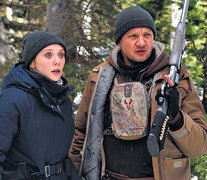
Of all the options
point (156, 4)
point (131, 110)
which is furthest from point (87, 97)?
point (156, 4)

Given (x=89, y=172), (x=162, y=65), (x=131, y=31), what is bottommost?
(x=89, y=172)

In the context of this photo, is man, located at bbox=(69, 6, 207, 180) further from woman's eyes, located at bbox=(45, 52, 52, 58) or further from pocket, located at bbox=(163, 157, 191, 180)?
woman's eyes, located at bbox=(45, 52, 52, 58)

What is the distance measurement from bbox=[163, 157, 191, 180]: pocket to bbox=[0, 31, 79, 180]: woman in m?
0.93

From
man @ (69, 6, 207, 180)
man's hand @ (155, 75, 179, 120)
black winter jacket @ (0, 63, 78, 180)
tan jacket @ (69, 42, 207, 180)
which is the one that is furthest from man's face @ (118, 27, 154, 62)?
black winter jacket @ (0, 63, 78, 180)

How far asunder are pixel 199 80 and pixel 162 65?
208 centimetres

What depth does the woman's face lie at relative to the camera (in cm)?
282

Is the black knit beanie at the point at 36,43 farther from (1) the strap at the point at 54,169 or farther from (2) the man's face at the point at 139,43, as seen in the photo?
(1) the strap at the point at 54,169

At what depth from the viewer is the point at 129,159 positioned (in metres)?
2.91

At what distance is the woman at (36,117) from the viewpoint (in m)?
2.51

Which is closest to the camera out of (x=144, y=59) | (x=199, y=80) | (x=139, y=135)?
(x=139, y=135)

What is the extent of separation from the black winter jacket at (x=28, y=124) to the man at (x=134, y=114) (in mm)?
487

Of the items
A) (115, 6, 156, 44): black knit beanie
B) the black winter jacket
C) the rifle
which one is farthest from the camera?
(115, 6, 156, 44): black knit beanie

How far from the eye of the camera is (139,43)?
2.93 m

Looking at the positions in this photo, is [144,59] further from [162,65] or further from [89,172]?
[89,172]
